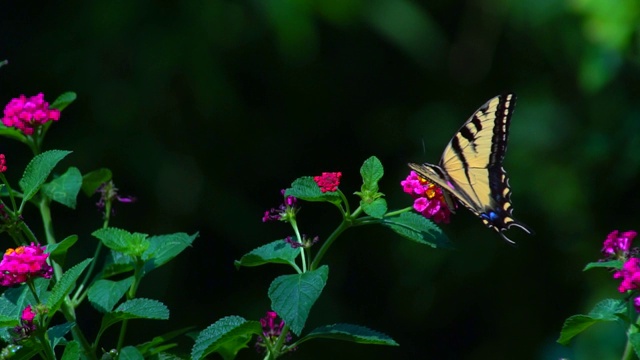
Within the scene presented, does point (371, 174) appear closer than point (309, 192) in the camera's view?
No

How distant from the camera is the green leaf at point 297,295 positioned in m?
1.40

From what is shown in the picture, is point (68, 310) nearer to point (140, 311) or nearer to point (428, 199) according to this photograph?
point (140, 311)

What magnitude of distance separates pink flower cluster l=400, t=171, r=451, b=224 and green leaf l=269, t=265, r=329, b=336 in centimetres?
28

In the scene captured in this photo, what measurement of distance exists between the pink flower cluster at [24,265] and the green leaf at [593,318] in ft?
2.58

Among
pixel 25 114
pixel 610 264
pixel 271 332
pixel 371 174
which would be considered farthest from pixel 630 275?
pixel 25 114

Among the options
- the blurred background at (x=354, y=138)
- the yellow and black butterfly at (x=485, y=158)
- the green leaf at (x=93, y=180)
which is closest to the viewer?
the green leaf at (x=93, y=180)

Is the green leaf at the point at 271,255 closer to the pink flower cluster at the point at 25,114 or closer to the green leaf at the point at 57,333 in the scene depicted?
the green leaf at the point at 57,333

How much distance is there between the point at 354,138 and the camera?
504cm

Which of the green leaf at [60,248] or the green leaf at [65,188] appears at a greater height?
the green leaf at [65,188]

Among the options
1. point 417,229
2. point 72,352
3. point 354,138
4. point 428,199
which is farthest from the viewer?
point 354,138

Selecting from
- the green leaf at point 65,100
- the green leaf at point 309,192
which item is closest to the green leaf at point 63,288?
the green leaf at point 309,192

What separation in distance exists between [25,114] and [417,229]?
742 millimetres

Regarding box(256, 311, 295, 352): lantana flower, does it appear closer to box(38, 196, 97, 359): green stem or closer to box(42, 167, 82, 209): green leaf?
box(38, 196, 97, 359): green stem

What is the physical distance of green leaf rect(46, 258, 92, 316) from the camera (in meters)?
1.34
